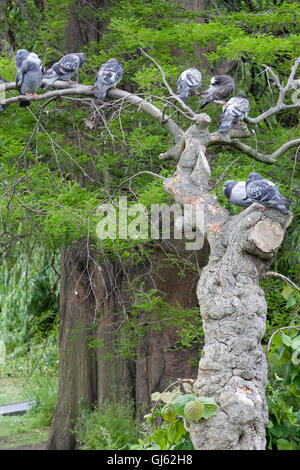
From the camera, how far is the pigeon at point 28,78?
508 centimetres

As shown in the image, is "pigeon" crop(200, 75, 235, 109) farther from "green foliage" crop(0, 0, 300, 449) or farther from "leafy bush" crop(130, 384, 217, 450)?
"leafy bush" crop(130, 384, 217, 450)

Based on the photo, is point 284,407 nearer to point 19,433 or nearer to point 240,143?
point 240,143

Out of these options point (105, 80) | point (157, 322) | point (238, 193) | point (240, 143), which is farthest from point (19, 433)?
point (238, 193)

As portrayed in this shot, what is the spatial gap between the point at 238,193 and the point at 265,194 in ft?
1.77

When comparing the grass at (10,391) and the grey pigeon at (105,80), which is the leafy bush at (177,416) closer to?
the grey pigeon at (105,80)

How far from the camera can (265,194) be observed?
367 centimetres

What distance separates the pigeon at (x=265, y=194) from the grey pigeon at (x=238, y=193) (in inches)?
5.1

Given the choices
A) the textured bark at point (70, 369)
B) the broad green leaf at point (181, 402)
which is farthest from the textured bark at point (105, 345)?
the broad green leaf at point (181, 402)

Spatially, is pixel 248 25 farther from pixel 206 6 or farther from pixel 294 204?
pixel 294 204

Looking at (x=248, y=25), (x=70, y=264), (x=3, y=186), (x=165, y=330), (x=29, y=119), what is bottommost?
(x=165, y=330)

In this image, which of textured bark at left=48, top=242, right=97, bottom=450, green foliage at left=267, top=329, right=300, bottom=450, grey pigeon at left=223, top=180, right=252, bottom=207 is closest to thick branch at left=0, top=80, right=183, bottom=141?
grey pigeon at left=223, top=180, right=252, bottom=207

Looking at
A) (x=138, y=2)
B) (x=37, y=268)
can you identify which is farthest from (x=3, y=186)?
(x=37, y=268)

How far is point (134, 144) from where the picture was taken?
5871 mm
